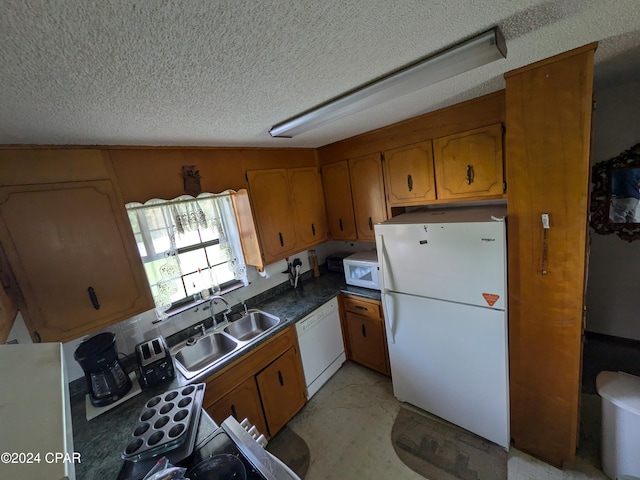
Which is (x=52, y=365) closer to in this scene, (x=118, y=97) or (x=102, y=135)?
(x=118, y=97)

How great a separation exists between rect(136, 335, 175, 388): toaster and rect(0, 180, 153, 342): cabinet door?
0.81 ft

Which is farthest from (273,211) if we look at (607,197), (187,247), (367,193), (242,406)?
(607,197)

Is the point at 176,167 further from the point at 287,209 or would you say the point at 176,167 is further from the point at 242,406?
the point at 242,406

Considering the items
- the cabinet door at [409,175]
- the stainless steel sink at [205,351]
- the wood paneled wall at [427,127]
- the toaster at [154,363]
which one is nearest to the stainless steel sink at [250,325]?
the stainless steel sink at [205,351]

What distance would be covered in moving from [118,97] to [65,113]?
0.25 metres

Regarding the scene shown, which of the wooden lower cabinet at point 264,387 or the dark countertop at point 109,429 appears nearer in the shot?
the dark countertop at point 109,429

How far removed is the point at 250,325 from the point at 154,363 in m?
0.85

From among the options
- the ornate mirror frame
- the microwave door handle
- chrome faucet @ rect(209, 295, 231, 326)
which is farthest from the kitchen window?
the ornate mirror frame

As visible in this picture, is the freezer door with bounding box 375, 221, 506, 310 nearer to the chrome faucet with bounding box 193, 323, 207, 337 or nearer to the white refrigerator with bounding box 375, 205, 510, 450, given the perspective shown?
the white refrigerator with bounding box 375, 205, 510, 450

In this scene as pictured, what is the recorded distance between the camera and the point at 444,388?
74.0 inches

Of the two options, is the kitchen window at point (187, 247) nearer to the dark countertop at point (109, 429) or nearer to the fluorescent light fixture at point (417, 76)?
the dark countertop at point (109, 429)

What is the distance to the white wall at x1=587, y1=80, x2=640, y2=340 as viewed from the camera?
1.93 m

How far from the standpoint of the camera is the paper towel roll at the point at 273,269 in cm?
246

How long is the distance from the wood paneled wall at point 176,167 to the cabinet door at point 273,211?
0.09 m
